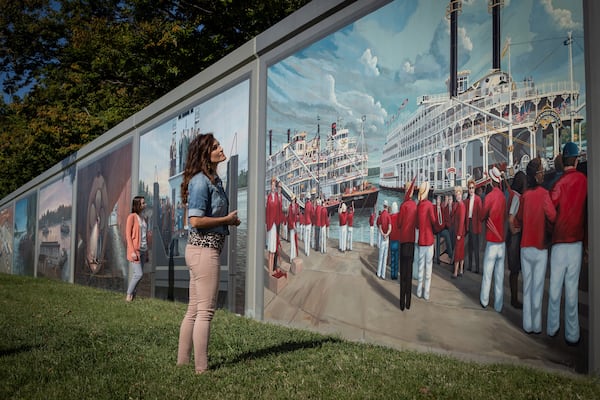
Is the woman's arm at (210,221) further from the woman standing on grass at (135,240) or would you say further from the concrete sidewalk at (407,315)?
the woman standing on grass at (135,240)

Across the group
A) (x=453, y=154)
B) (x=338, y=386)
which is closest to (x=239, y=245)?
(x=453, y=154)

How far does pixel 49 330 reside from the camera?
7.11 metres

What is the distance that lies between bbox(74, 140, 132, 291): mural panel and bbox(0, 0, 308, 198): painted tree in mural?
6.14 meters

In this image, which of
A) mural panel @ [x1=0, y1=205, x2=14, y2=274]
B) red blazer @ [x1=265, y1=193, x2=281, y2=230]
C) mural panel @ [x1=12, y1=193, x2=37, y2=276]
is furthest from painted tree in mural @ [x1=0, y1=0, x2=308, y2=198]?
red blazer @ [x1=265, y1=193, x2=281, y2=230]

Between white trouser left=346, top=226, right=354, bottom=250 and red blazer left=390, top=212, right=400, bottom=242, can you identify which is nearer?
red blazer left=390, top=212, right=400, bottom=242

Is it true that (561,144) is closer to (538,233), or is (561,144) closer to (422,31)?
(538,233)

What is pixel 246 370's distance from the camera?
185 inches

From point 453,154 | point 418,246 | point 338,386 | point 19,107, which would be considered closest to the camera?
point 338,386

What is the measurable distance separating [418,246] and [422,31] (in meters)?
1.95

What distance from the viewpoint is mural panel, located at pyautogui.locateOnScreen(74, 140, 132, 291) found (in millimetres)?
15547

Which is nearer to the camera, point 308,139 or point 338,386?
point 338,386

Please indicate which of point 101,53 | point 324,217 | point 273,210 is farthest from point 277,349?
point 101,53

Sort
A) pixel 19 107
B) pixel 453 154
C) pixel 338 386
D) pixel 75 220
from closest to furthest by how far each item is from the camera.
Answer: pixel 338 386 < pixel 453 154 < pixel 75 220 < pixel 19 107

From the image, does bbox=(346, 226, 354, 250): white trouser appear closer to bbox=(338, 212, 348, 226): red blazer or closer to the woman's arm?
bbox=(338, 212, 348, 226): red blazer
